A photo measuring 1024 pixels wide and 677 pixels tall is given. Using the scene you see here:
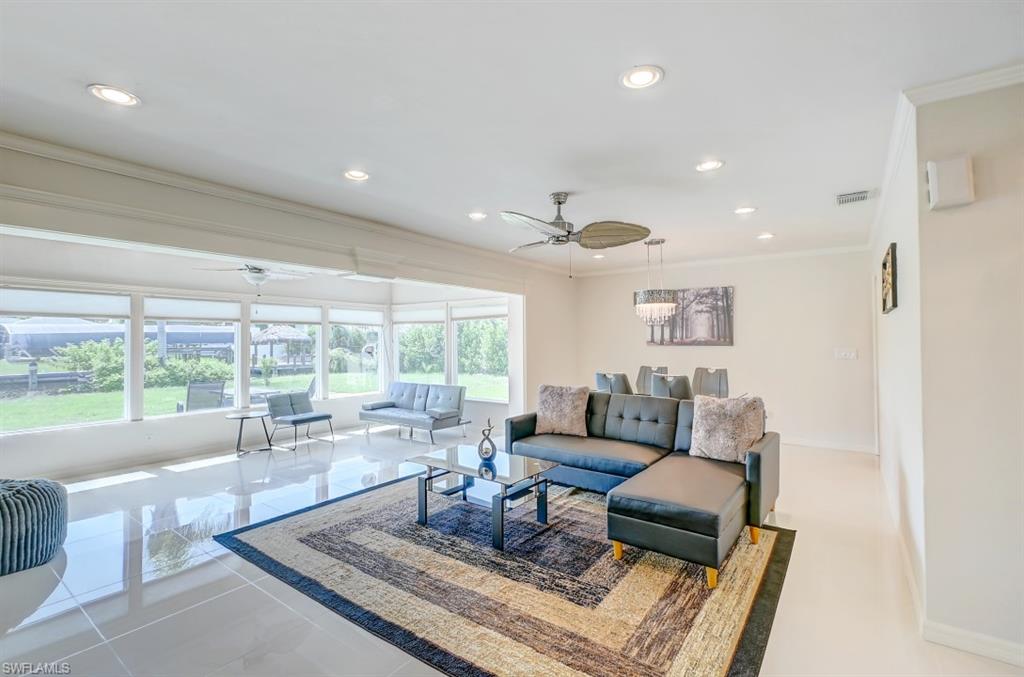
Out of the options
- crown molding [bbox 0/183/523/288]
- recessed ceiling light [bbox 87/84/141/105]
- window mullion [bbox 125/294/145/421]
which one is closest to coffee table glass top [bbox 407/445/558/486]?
crown molding [bbox 0/183/523/288]

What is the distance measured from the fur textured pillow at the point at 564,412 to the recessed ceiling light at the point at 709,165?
2372 mm

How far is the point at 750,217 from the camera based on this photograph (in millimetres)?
4531

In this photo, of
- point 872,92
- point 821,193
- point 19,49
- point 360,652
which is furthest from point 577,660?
point 821,193

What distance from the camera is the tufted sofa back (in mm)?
6963

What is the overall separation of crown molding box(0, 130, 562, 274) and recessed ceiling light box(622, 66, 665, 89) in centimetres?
309

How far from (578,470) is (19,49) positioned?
4170mm

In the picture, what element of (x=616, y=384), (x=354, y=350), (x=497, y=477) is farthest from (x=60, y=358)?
(x=616, y=384)

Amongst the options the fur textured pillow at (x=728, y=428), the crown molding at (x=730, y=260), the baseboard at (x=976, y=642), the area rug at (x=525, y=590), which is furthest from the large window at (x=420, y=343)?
the baseboard at (x=976, y=642)

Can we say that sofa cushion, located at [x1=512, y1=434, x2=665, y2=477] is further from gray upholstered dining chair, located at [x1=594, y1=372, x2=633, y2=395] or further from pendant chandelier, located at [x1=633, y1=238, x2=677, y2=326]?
pendant chandelier, located at [x1=633, y1=238, x2=677, y2=326]

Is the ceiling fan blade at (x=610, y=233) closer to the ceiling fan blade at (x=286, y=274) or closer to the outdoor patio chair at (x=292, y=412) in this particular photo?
the ceiling fan blade at (x=286, y=274)

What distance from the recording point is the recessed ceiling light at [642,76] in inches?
80.0

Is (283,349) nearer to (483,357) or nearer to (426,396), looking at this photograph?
(426,396)

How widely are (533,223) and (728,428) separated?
2.21 meters

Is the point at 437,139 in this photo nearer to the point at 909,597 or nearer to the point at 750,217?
the point at 750,217
